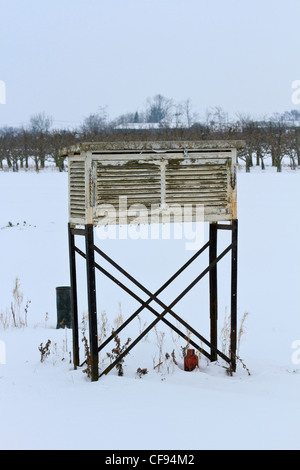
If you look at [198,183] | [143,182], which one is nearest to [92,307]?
[143,182]

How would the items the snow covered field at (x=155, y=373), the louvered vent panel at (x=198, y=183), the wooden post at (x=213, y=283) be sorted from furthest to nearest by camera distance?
1. the wooden post at (x=213, y=283)
2. the louvered vent panel at (x=198, y=183)
3. the snow covered field at (x=155, y=373)

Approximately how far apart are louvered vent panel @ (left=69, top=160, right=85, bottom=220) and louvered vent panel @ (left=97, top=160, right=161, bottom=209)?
28cm

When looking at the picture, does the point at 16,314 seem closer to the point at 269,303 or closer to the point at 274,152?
the point at 269,303

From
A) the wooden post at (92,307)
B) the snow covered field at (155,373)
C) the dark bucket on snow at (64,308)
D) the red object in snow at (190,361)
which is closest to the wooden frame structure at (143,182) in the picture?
the wooden post at (92,307)

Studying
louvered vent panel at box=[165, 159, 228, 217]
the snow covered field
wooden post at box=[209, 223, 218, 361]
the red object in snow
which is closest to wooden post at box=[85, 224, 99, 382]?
the snow covered field

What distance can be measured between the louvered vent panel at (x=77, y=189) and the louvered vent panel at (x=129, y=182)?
0.91 ft

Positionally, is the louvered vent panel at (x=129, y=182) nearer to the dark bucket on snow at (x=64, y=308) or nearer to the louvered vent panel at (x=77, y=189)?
the louvered vent panel at (x=77, y=189)

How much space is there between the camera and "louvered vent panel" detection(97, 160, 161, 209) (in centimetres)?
623

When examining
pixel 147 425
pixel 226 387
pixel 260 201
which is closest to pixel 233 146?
pixel 226 387

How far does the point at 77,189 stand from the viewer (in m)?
6.61

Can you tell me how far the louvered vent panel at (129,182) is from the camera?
6.23 metres

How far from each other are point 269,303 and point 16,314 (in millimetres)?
4371

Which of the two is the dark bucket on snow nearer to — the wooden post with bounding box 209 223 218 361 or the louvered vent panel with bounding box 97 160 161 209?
the wooden post with bounding box 209 223 218 361

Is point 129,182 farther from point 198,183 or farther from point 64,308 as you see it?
point 64,308
